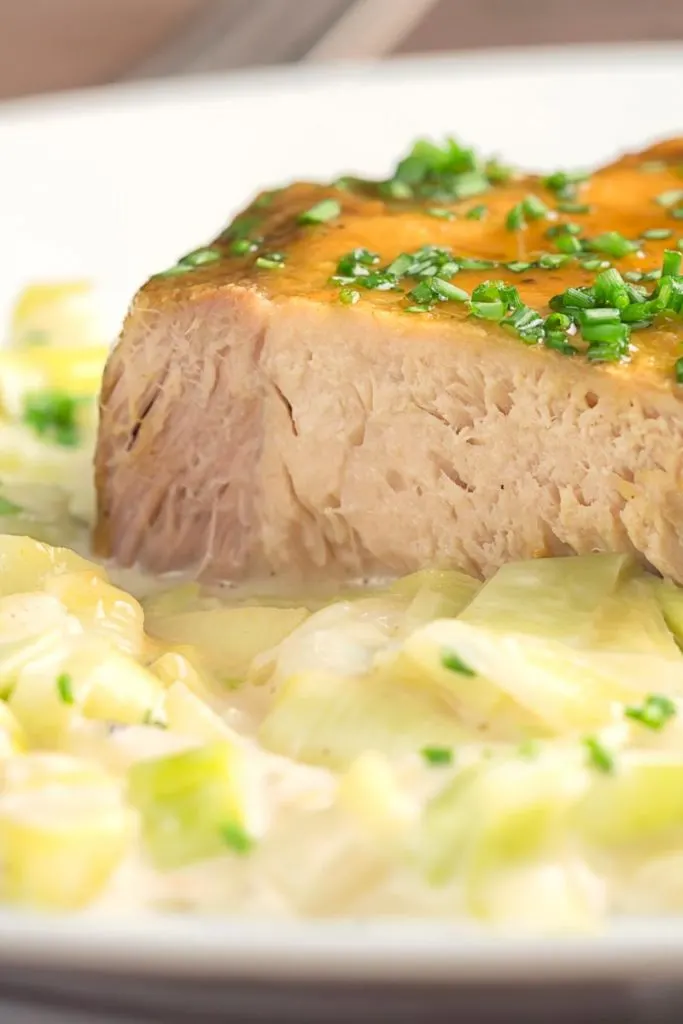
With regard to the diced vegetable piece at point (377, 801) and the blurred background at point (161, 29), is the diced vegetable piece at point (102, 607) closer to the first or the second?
the diced vegetable piece at point (377, 801)

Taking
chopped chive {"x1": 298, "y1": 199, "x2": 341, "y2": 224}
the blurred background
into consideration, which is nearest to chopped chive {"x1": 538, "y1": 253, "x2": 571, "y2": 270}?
chopped chive {"x1": 298, "y1": 199, "x2": 341, "y2": 224}

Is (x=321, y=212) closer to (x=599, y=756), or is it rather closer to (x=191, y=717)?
(x=191, y=717)

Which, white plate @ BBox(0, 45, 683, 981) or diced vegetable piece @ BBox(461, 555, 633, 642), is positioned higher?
white plate @ BBox(0, 45, 683, 981)

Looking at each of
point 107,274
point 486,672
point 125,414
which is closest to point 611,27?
point 107,274

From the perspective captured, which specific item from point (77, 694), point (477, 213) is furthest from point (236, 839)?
point (477, 213)

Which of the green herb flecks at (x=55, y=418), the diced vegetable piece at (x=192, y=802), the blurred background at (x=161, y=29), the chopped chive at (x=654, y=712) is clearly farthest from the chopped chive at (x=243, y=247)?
the blurred background at (x=161, y=29)

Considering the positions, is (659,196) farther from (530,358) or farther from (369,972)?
(369,972)

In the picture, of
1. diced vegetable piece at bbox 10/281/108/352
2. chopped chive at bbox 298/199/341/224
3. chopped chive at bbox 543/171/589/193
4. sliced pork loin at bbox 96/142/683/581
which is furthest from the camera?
diced vegetable piece at bbox 10/281/108/352

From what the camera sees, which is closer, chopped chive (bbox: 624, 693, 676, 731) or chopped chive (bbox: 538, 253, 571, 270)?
chopped chive (bbox: 624, 693, 676, 731)

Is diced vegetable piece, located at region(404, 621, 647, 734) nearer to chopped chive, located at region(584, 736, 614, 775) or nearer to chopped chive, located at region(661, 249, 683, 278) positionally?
chopped chive, located at region(584, 736, 614, 775)
